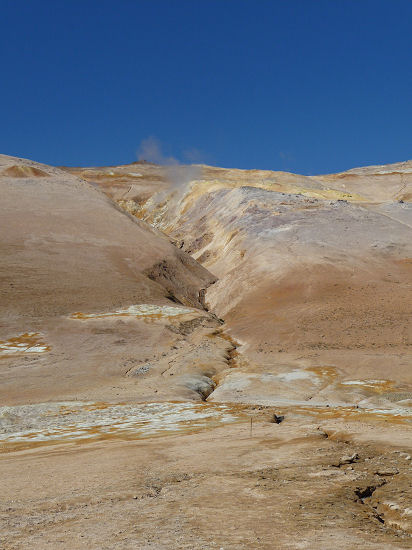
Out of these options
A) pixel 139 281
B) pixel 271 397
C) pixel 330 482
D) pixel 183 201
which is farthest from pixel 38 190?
pixel 330 482

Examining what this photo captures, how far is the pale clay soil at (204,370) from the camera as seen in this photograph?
29.1ft

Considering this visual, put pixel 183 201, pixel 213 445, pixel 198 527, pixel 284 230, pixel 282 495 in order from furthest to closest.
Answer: pixel 183 201 → pixel 284 230 → pixel 213 445 → pixel 282 495 → pixel 198 527

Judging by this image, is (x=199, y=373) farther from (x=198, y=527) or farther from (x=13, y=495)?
(x=198, y=527)

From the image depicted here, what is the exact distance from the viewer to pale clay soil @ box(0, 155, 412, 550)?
8867 mm

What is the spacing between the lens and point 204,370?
32969 mm

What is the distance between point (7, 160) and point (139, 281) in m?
40.9

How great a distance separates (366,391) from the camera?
27234 millimetres

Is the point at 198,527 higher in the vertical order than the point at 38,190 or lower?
lower

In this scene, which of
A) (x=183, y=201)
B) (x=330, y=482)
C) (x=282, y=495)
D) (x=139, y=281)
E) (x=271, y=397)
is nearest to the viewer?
(x=282, y=495)

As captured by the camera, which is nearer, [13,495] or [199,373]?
[13,495]

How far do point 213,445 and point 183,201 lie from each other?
79743 millimetres

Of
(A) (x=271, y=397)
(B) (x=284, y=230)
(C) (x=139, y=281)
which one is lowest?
(A) (x=271, y=397)

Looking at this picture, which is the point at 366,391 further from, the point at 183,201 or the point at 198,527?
the point at 183,201

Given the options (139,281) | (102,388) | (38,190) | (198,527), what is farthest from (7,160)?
(198,527)
